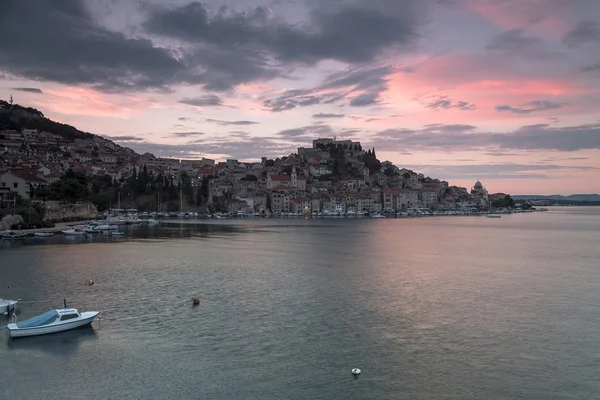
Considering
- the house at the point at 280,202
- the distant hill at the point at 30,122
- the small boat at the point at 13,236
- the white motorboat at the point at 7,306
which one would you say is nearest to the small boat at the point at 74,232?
the small boat at the point at 13,236

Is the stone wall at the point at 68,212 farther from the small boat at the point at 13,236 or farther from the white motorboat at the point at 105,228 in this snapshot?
the small boat at the point at 13,236

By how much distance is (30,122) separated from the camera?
502 ft

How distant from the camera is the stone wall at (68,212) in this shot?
202ft

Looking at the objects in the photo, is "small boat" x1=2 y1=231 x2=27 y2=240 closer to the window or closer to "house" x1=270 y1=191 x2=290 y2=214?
the window

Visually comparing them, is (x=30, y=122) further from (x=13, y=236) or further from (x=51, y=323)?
(x=51, y=323)

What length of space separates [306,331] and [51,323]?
8.23 metres

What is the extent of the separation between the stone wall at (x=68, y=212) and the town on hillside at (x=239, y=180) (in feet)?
5.45

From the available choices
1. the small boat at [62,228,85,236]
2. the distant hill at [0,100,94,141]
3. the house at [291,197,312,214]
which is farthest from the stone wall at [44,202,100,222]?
the distant hill at [0,100,94,141]

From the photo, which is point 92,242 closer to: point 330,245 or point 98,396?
point 330,245

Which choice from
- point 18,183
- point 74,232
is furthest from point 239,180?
point 74,232

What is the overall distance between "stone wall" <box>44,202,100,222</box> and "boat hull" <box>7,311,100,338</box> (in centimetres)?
4757

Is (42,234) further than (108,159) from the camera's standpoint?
No

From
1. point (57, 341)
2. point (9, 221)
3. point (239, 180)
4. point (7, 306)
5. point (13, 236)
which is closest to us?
point (57, 341)

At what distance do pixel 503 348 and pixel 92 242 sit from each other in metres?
39.4
